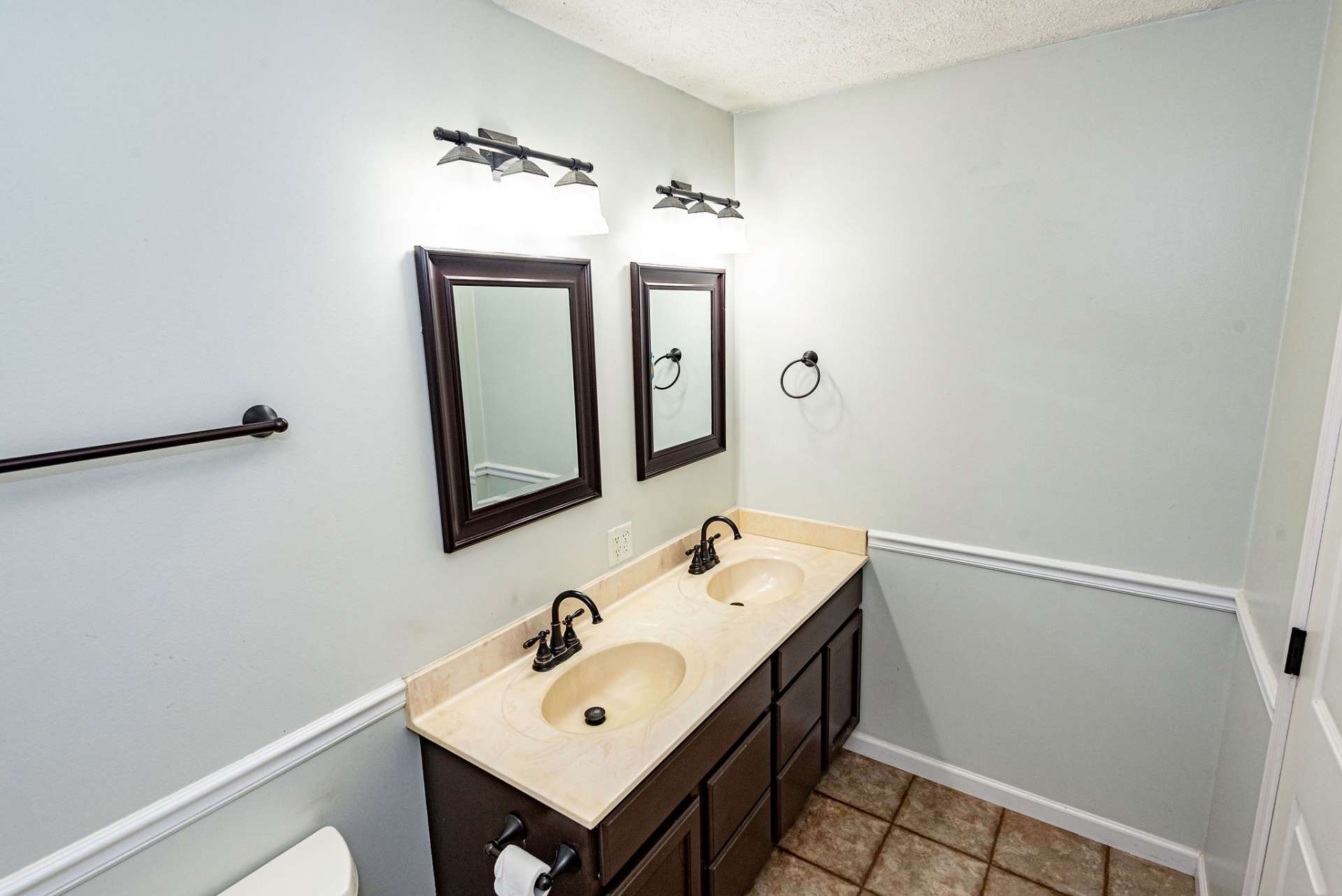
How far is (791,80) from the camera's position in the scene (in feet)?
6.68

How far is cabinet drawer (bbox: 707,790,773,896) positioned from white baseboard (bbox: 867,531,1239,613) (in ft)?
3.06

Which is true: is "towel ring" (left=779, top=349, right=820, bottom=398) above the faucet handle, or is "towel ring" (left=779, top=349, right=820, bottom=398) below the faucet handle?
above

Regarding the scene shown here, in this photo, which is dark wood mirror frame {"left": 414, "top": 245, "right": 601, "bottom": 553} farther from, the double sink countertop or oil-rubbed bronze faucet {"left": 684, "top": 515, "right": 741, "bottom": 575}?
oil-rubbed bronze faucet {"left": 684, "top": 515, "right": 741, "bottom": 575}

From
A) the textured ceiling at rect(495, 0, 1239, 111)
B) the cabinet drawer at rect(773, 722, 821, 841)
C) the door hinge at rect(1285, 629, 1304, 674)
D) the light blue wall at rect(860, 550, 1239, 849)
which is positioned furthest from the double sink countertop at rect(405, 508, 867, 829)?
the textured ceiling at rect(495, 0, 1239, 111)

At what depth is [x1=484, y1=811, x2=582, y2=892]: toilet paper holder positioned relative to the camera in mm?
1221

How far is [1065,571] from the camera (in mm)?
2002

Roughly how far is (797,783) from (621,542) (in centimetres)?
92

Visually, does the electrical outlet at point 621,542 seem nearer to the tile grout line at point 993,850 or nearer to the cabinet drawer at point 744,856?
the cabinet drawer at point 744,856

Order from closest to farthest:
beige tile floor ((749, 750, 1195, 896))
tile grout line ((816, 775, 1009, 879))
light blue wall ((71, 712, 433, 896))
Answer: light blue wall ((71, 712, 433, 896)) < beige tile floor ((749, 750, 1195, 896)) < tile grout line ((816, 775, 1009, 879))

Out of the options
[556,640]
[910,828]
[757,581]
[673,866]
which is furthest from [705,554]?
[910,828]

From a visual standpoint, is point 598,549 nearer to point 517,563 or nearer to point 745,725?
point 517,563

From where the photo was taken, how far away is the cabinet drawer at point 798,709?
188cm

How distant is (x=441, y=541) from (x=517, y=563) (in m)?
0.25

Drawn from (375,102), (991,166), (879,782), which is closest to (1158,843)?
(879,782)
